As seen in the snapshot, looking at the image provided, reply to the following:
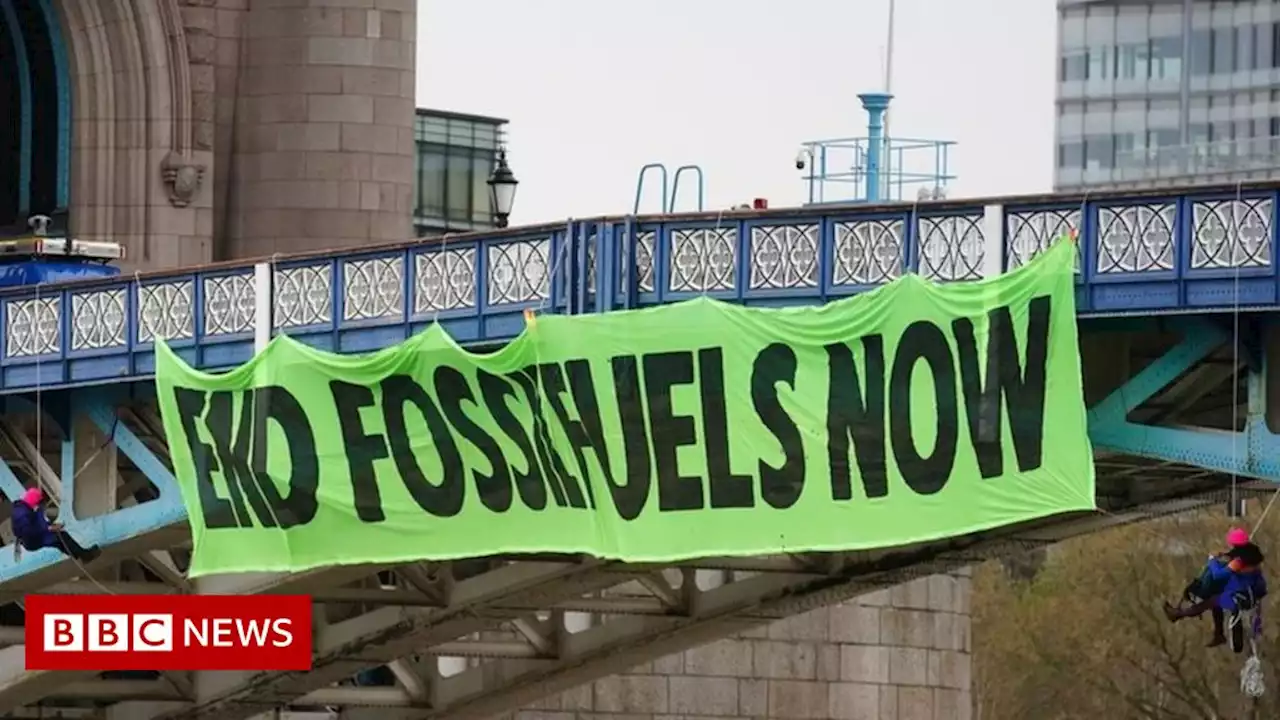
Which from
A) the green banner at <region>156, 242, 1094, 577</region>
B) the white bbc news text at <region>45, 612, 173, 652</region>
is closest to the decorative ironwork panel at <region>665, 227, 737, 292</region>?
the green banner at <region>156, 242, 1094, 577</region>

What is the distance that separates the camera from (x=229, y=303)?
54.3 meters

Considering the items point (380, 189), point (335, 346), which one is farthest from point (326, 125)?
point (335, 346)

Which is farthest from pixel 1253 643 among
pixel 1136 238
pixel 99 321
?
pixel 99 321

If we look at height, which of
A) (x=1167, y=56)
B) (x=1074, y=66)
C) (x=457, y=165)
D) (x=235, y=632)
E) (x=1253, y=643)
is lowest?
(x=235, y=632)

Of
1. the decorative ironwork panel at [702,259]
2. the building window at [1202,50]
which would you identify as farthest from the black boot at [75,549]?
the building window at [1202,50]

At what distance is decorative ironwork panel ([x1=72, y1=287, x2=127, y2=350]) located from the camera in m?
55.9

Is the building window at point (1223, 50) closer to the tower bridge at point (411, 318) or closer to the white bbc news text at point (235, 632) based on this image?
the tower bridge at point (411, 318)

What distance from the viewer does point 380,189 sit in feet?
226

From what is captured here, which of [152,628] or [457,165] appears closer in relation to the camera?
[152,628]

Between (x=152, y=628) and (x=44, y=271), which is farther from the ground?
(x=44, y=271)

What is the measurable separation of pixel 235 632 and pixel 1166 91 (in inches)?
3329

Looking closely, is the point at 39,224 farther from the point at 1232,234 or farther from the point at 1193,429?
the point at 1232,234

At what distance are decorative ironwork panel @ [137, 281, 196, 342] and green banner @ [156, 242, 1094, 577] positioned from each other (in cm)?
119

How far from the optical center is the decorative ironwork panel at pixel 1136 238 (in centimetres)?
4272
